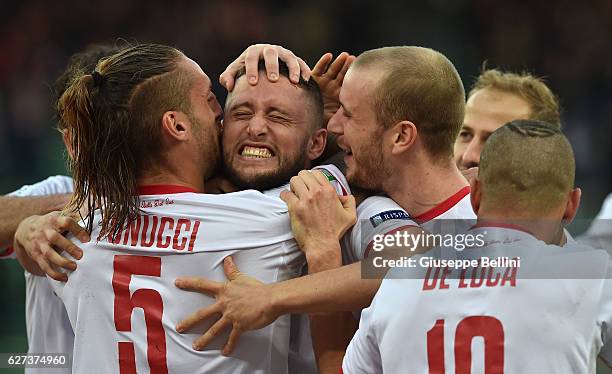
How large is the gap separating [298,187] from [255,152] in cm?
34

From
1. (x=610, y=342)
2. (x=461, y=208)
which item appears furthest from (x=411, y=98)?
(x=610, y=342)

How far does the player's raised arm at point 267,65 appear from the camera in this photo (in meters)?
3.82

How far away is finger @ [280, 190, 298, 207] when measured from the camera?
347 centimetres

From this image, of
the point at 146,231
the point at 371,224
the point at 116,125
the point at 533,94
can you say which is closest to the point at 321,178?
the point at 371,224

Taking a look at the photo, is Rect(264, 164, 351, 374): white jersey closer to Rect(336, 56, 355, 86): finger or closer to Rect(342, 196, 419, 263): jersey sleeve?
Rect(342, 196, 419, 263): jersey sleeve

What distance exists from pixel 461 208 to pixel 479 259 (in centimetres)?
67

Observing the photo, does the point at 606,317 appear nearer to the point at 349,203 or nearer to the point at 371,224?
the point at 371,224

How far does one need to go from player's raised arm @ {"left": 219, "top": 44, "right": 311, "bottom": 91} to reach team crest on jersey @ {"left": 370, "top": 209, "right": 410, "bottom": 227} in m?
0.74

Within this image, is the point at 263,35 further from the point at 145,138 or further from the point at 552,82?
the point at 145,138

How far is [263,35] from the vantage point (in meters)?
12.6

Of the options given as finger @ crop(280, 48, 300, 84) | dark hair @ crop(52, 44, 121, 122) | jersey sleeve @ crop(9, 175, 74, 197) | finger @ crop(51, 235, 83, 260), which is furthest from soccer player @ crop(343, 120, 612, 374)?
jersey sleeve @ crop(9, 175, 74, 197)

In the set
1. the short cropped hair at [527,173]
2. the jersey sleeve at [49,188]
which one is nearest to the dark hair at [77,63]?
the jersey sleeve at [49,188]

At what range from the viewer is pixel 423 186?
3709 mm

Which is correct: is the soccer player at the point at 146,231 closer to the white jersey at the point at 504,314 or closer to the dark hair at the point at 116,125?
the dark hair at the point at 116,125
